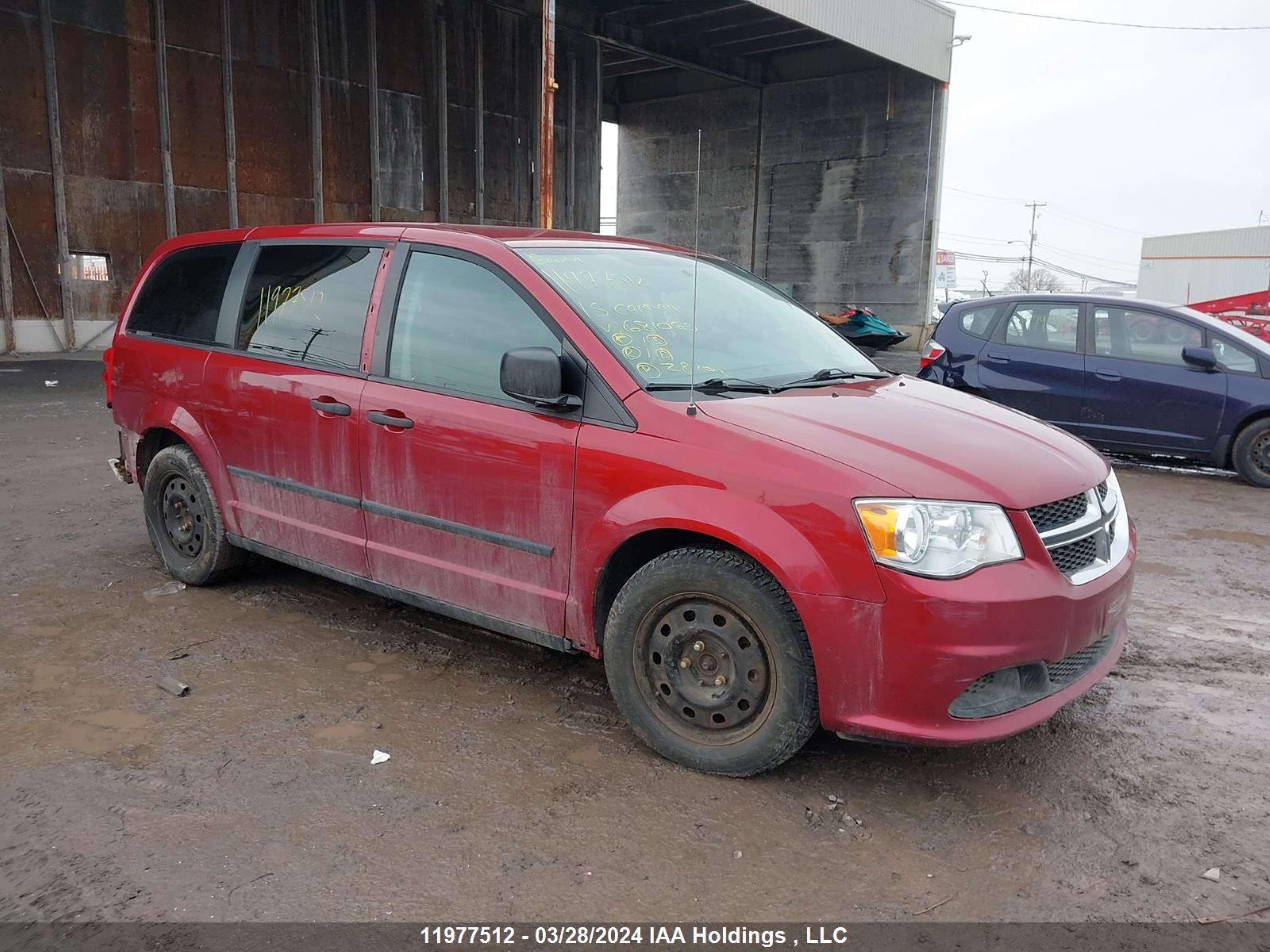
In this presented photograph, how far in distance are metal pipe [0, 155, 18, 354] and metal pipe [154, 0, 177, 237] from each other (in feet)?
8.69

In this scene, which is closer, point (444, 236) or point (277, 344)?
point (444, 236)

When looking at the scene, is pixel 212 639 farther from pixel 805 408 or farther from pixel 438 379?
pixel 805 408

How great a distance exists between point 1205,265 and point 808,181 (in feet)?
144

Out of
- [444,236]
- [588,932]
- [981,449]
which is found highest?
[444,236]

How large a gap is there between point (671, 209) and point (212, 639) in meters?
29.5

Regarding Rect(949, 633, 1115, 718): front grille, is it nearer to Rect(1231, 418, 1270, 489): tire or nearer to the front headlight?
the front headlight

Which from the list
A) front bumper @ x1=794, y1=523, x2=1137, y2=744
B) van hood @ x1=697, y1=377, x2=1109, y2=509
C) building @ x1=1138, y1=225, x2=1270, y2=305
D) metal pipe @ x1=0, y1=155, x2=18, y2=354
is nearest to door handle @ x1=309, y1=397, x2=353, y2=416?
van hood @ x1=697, y1=377, x2=1109, y2=509

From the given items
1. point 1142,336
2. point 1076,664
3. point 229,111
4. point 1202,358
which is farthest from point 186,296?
point 229,111

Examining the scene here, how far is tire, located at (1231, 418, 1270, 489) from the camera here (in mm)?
8258

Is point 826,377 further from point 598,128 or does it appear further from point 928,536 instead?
point 598,128

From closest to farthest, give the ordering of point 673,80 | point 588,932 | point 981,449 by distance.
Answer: point 588,932 → point 981,449 → point 673,80

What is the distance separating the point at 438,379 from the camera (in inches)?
150

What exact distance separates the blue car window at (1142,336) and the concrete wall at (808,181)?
18.9 m

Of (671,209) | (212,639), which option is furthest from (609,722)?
(671,209)
